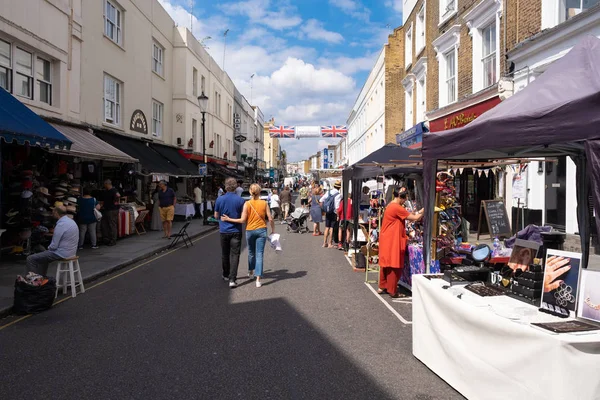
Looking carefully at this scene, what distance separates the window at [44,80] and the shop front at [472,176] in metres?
12.4

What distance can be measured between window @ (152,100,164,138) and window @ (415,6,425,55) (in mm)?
12864

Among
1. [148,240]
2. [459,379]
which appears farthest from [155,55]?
[459,379]

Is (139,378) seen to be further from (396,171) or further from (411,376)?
(396,171)

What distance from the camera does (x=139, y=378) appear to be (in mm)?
4062

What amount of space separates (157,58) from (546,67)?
17.0 metres

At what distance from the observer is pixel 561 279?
339 cm

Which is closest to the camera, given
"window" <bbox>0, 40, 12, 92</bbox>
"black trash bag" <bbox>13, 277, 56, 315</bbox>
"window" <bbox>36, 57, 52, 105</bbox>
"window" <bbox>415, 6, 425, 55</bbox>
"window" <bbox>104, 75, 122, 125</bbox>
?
"black trash bag" <bbox>13, 277, 56, 315</bbox>

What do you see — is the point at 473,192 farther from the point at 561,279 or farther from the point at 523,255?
the point at 561,279

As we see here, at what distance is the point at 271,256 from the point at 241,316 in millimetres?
5264

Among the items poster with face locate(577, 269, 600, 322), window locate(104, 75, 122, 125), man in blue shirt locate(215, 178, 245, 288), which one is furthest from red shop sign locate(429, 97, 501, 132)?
window locate(104, 75, 122, 125)

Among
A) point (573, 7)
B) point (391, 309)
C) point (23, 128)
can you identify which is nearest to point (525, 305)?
point (391, 309)

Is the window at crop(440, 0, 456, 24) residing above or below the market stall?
above

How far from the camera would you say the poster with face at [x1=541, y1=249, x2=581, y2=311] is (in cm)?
331

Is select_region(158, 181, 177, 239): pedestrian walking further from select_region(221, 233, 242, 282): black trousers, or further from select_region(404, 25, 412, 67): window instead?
select_region(404, 25, 412, 67): window
